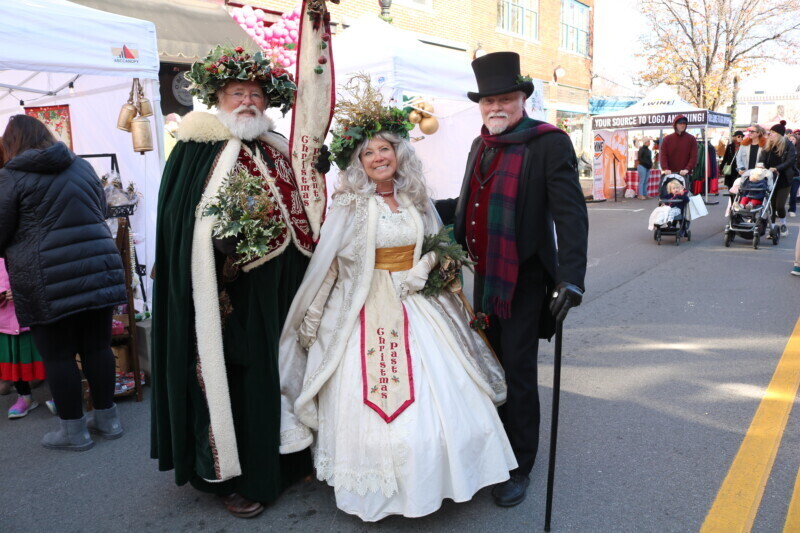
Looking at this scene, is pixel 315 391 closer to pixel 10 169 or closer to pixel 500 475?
pixel 500 475

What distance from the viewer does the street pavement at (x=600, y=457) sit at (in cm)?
283

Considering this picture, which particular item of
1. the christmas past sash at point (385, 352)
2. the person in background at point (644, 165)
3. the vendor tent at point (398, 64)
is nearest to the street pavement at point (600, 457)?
the christmas past sash at point (385, 352)

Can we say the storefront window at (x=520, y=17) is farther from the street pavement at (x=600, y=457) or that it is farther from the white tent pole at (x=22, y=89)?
the white tent pole at (x=22, y=89)

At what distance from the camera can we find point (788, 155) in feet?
30.6

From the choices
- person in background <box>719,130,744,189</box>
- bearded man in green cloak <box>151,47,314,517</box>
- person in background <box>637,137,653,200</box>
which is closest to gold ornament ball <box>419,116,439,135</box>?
bearded man in green cloak <box>151,47,314,517</box>

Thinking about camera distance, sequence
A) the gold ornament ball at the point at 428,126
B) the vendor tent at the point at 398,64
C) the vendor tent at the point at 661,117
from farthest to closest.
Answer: the vendor tent at the point at 661,117, the gold ornament ball at the point at 428,126, the vendor tent at the point at 398,64

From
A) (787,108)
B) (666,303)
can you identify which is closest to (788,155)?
(666,303)

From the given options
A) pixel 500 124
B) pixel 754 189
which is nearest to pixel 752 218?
pixel 754 189

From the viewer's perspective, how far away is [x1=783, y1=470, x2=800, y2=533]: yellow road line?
8.71 feet

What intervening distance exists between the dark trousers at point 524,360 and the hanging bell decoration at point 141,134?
10.7ft

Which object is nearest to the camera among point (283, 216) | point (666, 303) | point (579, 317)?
point (283, 216)

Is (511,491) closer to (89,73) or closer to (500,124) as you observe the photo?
(500,124)

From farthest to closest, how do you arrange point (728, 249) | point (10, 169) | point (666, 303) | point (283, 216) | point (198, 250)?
1. point (728, 249)
2. point (666, 303)
3. point (10, 169)
4. point (283, 216)
5. point (198, 250)

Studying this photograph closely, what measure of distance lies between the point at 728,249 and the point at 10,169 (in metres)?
9.11
